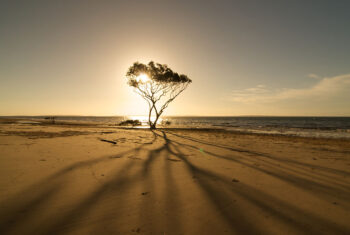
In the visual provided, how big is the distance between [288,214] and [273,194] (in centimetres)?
71

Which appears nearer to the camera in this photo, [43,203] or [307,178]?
[43,203]

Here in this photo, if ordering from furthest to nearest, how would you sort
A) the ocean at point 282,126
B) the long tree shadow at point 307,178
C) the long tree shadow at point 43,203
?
the ocean at point 282,126 < the long tree shadow at point 307,178 < the long tree shadow at point 43,203

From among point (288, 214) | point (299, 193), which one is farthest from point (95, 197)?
point (299, 193)

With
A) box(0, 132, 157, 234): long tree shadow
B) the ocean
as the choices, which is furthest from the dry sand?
the ocean

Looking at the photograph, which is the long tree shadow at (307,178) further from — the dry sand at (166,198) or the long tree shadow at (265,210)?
the long tree shadow at (265,210)

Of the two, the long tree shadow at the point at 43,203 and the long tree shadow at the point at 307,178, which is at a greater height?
the long tree shadow at the point at 43,203

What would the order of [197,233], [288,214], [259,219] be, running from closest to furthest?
[197,233]
[259,219]
[288,214]

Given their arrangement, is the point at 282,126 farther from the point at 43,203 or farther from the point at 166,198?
the point at 43,203

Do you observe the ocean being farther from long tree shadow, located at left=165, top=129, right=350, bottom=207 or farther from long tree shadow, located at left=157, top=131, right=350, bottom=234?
long tree shadow, located at left=157, top=131, right=350, bottom=234

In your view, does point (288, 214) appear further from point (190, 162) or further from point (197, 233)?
point (190, 162)

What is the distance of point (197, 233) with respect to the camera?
83.2 inches

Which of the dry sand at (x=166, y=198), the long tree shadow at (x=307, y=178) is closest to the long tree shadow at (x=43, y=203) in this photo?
the dry sand at (x=166, y=198)

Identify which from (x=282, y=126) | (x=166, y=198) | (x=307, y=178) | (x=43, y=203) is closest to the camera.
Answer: (x=43, y=203)

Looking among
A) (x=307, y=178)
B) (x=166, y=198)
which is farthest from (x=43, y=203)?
(x=307, y=178)
